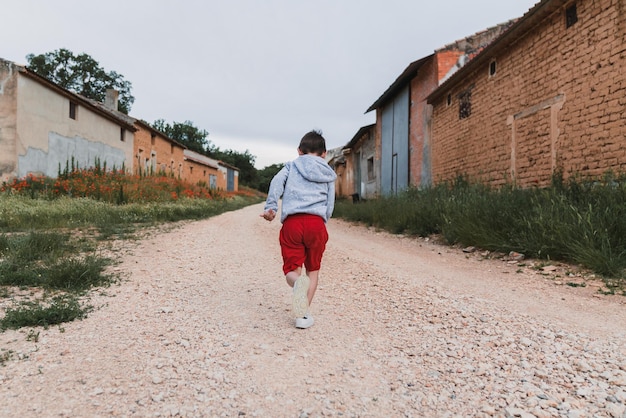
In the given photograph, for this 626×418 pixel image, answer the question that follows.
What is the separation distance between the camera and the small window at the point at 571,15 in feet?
19.3

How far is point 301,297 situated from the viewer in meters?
2.35

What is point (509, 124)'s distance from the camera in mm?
7730

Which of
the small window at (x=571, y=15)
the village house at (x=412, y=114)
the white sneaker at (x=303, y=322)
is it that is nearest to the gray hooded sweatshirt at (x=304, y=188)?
the white sneaker at (x=303, y=322)

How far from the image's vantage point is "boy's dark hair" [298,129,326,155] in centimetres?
276

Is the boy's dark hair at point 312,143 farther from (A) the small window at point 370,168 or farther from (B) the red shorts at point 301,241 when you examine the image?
(A) the small window at point 370,168

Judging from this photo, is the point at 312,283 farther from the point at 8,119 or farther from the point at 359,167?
the point at 359,167

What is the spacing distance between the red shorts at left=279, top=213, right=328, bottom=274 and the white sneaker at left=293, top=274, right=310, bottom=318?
17 centimetres

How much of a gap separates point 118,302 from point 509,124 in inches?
319

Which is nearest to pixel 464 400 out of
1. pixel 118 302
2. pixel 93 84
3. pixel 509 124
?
pixel 118 302

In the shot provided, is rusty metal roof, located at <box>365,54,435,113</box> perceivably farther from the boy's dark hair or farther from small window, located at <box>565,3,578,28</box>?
the boy's dark hair

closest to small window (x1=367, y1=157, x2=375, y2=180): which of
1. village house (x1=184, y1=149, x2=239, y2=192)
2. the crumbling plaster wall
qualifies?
the crumbling plaster wall

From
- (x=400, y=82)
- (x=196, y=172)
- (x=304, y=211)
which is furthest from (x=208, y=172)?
(x=304, y=211)

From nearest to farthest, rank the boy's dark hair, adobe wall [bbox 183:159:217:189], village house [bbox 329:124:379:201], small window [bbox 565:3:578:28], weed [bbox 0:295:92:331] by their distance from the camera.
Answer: weed [bbox 0:295:92:331] < the boy's dark hair < small window [bbox 565:3:578:28] < village house [bbox 329:124:379:201] < adobe wall [bbox 183:159:217:189]

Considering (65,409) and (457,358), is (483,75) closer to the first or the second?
(457,358)
